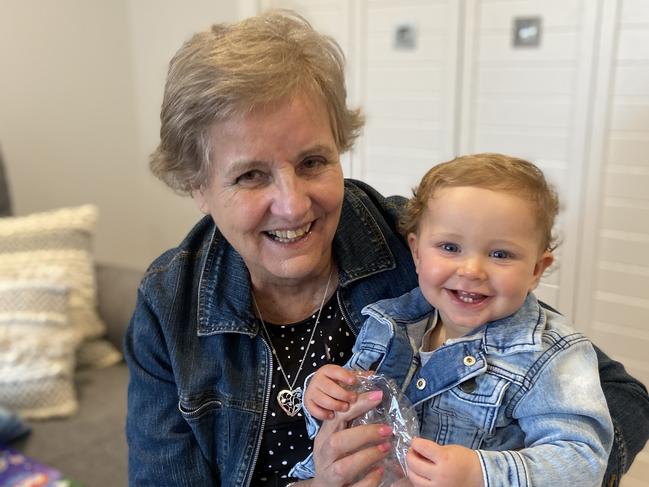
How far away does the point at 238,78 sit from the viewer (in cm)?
107

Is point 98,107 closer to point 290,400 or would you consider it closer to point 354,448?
point 290,400

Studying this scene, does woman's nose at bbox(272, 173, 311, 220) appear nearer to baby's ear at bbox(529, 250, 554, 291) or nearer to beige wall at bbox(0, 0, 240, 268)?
baby's ear at bbox(529, 250, 554, 291)

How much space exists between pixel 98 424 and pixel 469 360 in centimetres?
137

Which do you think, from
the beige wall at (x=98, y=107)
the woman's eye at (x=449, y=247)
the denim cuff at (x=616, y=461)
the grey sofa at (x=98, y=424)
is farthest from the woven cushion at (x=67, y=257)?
the denim cuff at (x=616, y=461)

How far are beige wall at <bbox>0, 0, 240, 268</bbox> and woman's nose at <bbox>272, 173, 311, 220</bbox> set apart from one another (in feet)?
6.09

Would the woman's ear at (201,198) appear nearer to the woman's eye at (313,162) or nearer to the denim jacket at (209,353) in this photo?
the denim jacket at (209,353)

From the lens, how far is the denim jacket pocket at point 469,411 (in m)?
0.98

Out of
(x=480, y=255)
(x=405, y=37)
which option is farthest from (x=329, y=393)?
(x=405, y=37)

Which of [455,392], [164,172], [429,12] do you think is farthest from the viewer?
[429,12]

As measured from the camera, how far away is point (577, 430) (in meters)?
0.90

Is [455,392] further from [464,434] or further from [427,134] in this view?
[427,134]

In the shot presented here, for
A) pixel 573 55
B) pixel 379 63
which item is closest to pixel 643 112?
pixel 573 55

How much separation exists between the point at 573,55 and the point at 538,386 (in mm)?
1421

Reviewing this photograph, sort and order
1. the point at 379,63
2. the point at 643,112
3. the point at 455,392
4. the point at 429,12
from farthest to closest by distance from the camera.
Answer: the point at 379,63 → the point at 429,12 → the point at 643,112 → the point at 455,392
